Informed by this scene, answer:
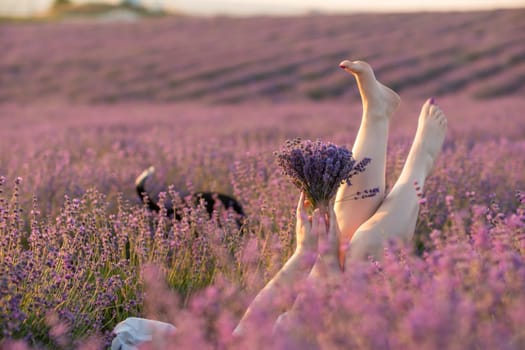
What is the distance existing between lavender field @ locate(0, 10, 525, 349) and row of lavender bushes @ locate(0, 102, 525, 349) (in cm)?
1

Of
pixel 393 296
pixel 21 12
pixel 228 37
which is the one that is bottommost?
pixel 393 296

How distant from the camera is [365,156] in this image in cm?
344

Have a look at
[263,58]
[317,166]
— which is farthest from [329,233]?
[263,58]

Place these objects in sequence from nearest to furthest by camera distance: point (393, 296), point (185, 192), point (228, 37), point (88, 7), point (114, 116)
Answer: point (393, 296) < point (185, 192) < point (114, 116) < point (228, 37) < point (88, 7)

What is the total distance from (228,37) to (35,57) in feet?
16.6

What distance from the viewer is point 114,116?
10.8m

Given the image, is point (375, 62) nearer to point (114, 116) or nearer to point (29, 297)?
point (114, 116)

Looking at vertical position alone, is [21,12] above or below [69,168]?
above

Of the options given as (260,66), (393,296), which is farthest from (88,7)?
(393,296)

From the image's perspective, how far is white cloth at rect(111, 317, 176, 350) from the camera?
2719 millimetres

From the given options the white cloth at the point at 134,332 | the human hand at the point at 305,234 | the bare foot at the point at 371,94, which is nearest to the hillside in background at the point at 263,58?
the bare foot at the point at 371,94

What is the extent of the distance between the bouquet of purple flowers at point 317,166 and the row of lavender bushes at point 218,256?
32 centimetres

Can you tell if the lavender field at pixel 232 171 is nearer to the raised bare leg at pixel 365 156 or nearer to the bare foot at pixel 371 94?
the raised bare leg at pixel 365 156

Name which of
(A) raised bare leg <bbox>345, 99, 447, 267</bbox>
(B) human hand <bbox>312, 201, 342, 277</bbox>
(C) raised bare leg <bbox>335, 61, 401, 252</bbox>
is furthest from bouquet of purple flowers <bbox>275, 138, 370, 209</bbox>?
(C) raised bare leg <bbox>335, 61, 401, 252</bbox>
